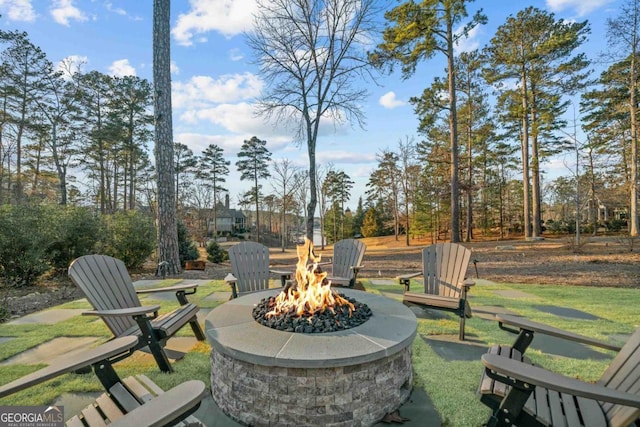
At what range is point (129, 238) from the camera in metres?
7.59

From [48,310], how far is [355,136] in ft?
28.2

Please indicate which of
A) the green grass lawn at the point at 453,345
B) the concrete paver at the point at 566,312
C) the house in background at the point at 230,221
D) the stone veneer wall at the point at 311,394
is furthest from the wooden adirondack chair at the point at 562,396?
the house in background at the point at 230,221

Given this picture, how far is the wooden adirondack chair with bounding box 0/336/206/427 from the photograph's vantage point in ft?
3.54

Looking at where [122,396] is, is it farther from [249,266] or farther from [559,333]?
[249,266]

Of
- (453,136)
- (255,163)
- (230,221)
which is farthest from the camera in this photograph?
(230,221)

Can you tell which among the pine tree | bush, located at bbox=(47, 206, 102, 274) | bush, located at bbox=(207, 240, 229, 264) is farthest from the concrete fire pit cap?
the pine tree

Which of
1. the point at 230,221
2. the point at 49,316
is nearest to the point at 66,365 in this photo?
the point at 49,316

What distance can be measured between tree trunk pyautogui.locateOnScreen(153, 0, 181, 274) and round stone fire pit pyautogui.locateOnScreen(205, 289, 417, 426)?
17.0 feet

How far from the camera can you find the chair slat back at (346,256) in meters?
4.65

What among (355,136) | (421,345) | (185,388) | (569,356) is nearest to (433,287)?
(421,345)

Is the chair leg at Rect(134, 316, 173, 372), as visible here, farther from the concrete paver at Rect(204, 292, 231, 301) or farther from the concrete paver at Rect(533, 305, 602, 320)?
the concrete paver at Rect(533, 305, 602, 320)

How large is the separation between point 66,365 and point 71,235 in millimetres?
6596

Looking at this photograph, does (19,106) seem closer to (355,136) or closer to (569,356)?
(355,136)

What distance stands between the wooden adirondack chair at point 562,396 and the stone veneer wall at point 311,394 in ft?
1.89
